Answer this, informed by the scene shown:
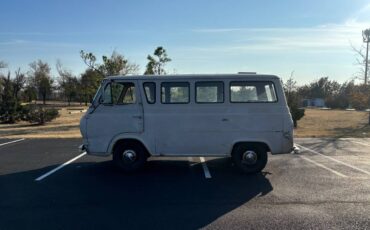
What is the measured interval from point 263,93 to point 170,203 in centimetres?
368

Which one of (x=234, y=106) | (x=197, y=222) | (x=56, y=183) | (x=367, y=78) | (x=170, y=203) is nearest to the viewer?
(x=197, y=222)

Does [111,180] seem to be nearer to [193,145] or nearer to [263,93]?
[193,145]

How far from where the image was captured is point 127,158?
976 centimetres

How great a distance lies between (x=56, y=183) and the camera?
344 inches

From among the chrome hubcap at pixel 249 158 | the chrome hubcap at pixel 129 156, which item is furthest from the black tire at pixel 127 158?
the chrome hubcap at pixel 249 158

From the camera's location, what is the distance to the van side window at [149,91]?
9586 millimetres

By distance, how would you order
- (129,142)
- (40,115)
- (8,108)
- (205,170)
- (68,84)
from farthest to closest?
(68,84) → (8,108) → (40,115) → (205,170) → (129,142)

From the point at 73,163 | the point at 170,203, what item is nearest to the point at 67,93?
the point at 73,163

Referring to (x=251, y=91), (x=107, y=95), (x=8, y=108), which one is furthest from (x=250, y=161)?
(x=8, y=108)

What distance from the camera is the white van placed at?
936 cm

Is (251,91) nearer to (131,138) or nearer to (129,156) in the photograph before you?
(131,138)

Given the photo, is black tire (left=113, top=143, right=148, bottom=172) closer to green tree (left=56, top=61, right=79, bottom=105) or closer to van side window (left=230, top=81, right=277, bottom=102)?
van side window (left=230, top=81, right=277, bottom=102)

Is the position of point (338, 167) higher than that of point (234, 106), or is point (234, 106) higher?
point (234, 106)

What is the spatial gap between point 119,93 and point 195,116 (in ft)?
6.05
